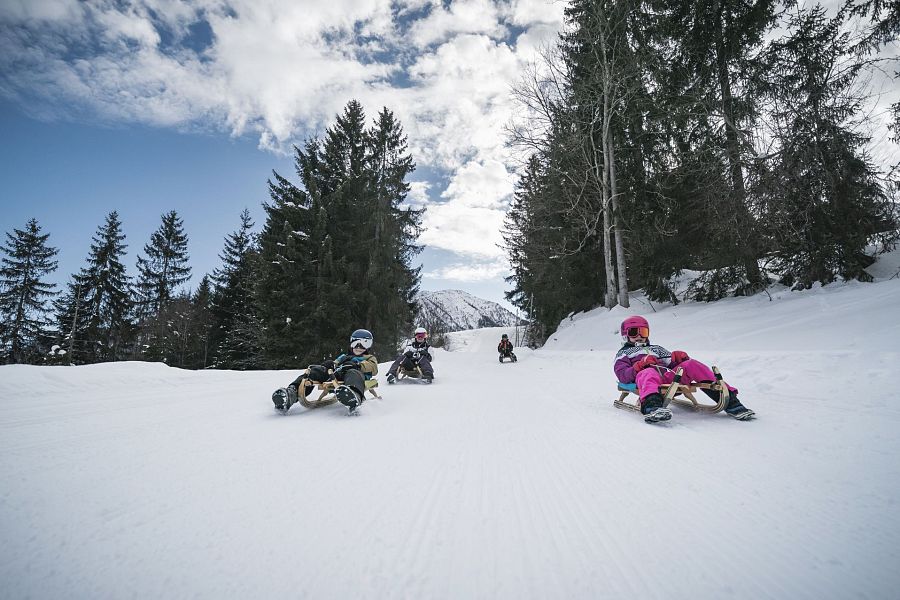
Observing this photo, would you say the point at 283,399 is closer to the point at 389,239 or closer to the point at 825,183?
the point at 825,183

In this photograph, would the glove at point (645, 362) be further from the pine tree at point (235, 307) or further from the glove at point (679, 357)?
the pine tree at point (235, 307)

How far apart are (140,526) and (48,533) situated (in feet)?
1.02

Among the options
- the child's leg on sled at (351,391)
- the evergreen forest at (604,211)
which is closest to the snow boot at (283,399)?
the child's leg on sled at (351,391)

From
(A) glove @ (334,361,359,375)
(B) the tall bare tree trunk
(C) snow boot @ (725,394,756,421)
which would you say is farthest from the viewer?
(B) the tall bare tree trunk

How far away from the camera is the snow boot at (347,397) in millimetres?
3482

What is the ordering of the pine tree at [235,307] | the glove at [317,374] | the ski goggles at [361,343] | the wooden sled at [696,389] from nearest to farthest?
the wooden sled at [696,389]
the glove at [317,374]
the ski goggles at [361,343]
the pine tree at [235,307]

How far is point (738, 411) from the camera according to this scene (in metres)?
3.03

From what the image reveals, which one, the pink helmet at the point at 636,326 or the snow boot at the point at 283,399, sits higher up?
the pink helmet at the point at 636,326

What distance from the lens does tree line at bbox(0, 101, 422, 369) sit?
47.0 ft

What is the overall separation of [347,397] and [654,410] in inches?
122

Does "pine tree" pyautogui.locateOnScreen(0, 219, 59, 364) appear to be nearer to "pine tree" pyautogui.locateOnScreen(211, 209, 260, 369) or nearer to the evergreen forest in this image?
the evergreen forest

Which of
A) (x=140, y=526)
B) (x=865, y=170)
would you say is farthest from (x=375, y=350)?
(x=865, y=170)

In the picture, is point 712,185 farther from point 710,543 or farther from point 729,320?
point 710,543

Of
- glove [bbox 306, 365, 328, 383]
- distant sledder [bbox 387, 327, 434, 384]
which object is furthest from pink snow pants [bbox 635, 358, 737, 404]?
distant sledder [bbox 387, 327, 434, 384]
